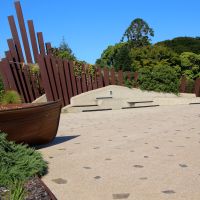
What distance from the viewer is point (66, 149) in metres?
6.55

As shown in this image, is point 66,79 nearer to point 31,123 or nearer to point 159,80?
point 159,80

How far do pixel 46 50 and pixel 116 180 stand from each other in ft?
38.4

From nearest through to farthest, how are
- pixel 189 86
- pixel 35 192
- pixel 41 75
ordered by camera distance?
pixel 35 192 → pixel 41 75 → pixel 189 86

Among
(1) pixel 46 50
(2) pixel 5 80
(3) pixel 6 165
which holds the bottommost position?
(3) pixel 6 165

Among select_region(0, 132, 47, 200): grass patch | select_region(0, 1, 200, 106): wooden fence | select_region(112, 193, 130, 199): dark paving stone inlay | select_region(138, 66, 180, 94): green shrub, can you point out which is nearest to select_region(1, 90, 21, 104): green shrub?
select_region(0, 1, 200, 106): wooden fence

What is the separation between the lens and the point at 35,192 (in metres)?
3.77

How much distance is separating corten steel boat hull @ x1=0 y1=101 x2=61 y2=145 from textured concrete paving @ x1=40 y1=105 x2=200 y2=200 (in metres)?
0.27

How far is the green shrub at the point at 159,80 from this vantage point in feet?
51.6

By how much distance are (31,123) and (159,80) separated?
34.0 ft

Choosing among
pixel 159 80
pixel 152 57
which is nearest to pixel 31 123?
pixel 159 80

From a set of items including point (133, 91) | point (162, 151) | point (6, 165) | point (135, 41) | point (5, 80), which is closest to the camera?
point (6, 165)

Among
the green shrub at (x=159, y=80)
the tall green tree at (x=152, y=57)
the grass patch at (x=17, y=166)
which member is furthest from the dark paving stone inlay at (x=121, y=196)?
the tall green tree at (x=152, y=57)

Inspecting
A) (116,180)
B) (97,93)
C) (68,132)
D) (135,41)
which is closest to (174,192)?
(116,180)

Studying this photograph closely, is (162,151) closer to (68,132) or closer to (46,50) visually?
(68,132)
